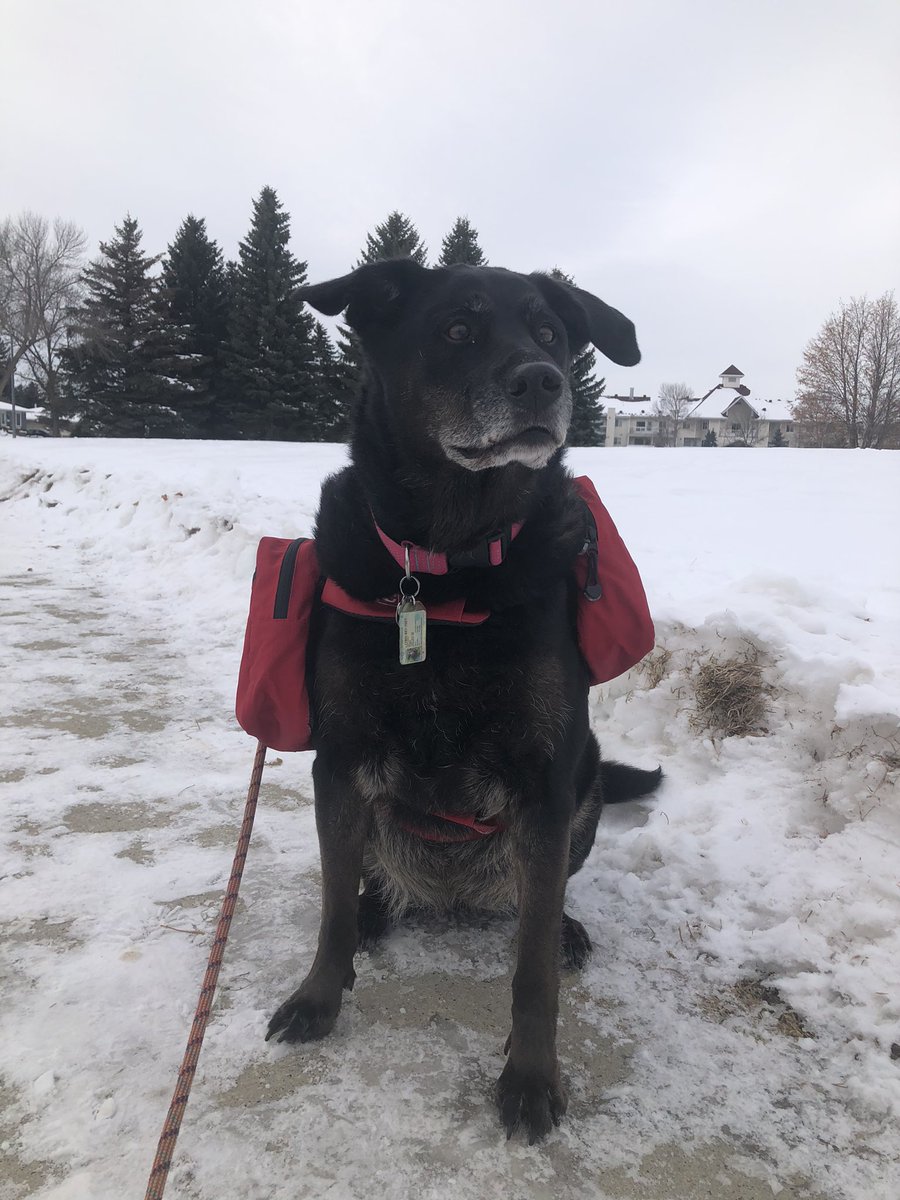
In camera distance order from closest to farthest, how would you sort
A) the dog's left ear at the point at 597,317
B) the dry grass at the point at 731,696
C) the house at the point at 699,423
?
1. the dog's left ear at the point at 597,317
2. the dry grass at the point at 731,696
3. the house at the point at 699,423

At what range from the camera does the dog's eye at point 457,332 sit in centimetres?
202

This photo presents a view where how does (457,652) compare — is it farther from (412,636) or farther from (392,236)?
(392,236)

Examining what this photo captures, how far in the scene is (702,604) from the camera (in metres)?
3.56

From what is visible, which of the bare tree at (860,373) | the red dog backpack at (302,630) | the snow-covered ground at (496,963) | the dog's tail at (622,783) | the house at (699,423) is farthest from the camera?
the house at (699,423)

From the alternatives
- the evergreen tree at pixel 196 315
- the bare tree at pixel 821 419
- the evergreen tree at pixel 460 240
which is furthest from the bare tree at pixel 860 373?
the evergreen tree at pixel 196 315

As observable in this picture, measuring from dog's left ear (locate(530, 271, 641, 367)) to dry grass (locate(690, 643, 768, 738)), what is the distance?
134 centimetres

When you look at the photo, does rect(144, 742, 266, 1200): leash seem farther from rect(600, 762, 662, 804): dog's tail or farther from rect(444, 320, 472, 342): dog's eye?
rect(444, 320, 472, 342): dog's eye

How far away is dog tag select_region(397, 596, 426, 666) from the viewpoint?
1704mm

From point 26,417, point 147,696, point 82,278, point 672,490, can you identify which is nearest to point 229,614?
point 147,696

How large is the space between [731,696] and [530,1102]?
179cm

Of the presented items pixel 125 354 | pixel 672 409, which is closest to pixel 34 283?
pixel 125 354

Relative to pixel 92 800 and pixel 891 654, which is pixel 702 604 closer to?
pixel 891 654

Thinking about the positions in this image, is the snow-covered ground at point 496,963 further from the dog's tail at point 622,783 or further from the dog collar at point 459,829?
the dog collar at point 459,829

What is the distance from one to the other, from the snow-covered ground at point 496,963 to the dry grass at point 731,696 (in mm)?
42
